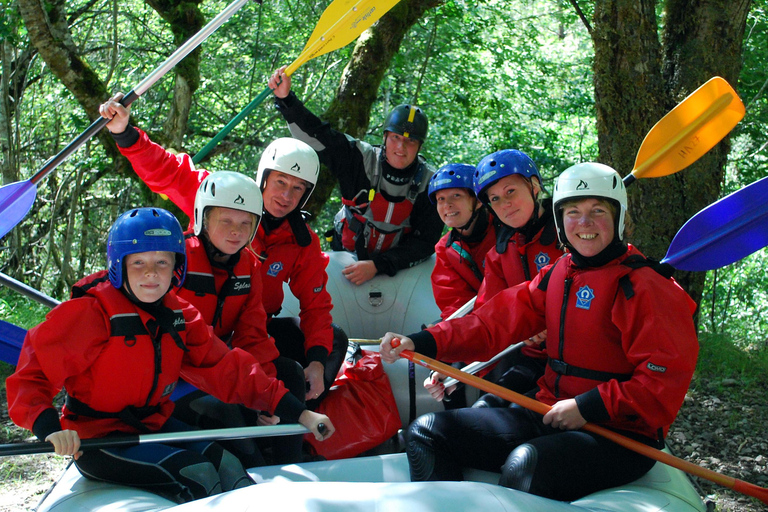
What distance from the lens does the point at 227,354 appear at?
3.00 meters

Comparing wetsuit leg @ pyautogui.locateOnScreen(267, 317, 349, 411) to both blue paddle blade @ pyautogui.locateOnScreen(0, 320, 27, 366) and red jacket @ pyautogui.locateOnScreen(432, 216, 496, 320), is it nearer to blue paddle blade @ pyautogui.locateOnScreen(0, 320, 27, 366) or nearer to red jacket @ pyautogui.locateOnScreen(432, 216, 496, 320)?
red jacket @ pyautogui.locateOnScreen(432, 216, 496, 320)

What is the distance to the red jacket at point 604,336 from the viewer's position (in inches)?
102

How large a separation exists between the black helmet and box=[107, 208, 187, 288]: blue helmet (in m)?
2.13

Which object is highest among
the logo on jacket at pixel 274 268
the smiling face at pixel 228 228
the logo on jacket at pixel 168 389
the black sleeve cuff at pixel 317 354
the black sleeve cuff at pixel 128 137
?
the black sleeve cuff at pixel 128 137

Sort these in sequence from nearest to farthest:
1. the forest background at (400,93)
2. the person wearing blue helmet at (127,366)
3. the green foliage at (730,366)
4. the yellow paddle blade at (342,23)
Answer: the person wearing blue helmet at (127,366) < the yellow paddle blade at (342,23) < the forest background at (400,93) < the green foliage at (730,366)

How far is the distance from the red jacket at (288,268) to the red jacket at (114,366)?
2.49ft

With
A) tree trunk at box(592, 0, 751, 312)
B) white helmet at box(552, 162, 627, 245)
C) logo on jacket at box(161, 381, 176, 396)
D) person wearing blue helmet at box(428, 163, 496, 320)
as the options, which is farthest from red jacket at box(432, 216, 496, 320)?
logo on jacket at box(161, 381, 176, 396)

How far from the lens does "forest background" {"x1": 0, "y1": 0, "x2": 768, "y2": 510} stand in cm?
473

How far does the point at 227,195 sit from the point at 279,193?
49 cm

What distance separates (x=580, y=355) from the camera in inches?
112

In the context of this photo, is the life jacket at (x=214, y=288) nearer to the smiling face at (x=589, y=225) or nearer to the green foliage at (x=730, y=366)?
the smiling face at (x=589, y=225)

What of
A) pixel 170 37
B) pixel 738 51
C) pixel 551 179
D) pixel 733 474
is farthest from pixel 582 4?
pixel 733 474

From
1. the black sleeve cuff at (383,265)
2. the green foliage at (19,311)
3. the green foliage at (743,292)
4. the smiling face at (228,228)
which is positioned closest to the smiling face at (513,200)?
the smiling face at (228,228)

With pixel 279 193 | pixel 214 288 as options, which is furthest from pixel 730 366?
pixel 214 288
